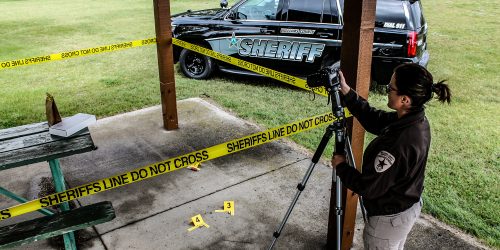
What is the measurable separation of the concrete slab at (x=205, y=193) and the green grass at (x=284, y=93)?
0.57 meters

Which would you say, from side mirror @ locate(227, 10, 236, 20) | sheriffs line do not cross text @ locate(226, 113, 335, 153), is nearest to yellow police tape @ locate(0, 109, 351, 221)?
sheriffs line do not cross text @ locate(226, 113, 335, 153)

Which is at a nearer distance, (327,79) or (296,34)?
(327,79)

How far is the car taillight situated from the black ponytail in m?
5.25

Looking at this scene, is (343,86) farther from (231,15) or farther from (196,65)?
(196,65)

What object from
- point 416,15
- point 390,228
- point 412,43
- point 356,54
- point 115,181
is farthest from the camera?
point 416,15

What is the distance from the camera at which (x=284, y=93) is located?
26.1 ft

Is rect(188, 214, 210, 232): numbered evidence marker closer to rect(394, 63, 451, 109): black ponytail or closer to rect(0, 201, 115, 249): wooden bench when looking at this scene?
rect(0, 201, 115, 249): wooden bench

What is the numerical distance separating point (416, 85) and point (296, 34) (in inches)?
227

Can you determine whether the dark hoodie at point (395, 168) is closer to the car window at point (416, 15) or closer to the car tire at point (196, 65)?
the car window at point (416, 15)

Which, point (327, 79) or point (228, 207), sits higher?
point (327, 79)

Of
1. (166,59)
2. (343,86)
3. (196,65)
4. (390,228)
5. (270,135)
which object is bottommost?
(196,65)

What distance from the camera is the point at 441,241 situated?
12.0 feet

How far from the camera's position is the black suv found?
729 centimetres

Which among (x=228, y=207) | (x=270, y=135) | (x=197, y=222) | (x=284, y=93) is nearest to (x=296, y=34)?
(x=284, y=93)
